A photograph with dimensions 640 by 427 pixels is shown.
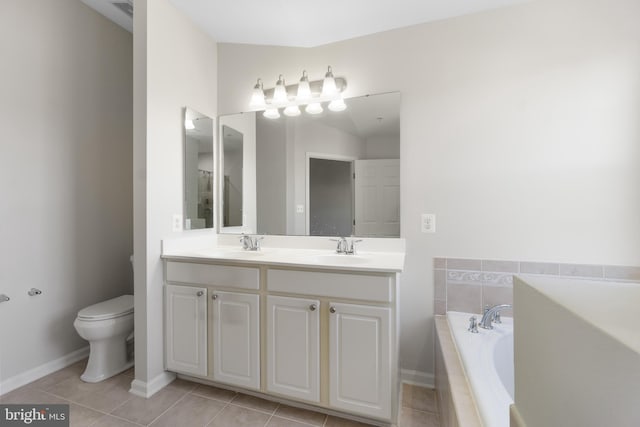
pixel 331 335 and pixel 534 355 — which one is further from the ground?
pixel 534 355

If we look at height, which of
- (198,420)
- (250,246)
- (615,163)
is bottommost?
(198,420)

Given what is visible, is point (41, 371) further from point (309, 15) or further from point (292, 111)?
point (309, 15)

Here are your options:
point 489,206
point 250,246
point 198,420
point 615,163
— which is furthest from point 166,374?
point 615,163

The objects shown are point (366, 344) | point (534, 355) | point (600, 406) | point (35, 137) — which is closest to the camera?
point (600, 406)

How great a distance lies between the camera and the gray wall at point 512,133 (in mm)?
1572

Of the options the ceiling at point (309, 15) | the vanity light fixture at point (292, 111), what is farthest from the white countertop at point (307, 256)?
the ceiling at point (309, 15)

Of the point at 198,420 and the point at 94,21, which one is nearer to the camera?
the point at 198,420

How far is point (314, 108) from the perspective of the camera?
212 centimetres

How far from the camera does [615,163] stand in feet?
5.14

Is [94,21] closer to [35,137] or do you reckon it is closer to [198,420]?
[35,137]

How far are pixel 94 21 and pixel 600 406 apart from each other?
129 inches

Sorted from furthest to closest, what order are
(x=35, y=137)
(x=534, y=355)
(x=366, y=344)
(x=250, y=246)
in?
(x=250, y=246), (x=35, y=137), (x=366, y=344), (x=534, y=355)

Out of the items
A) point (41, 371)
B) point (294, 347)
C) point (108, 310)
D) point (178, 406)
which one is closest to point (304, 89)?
point (294, 347)

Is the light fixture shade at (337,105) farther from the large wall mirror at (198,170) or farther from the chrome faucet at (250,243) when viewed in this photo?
the chrome faucet at (250,243)
